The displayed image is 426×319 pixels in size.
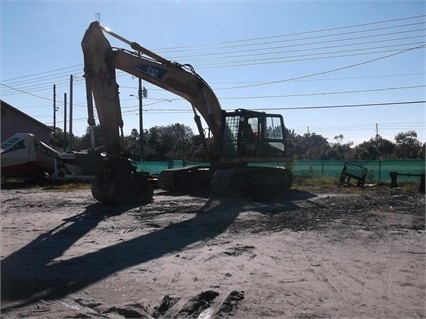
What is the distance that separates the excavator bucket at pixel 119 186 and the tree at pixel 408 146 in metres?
47.4

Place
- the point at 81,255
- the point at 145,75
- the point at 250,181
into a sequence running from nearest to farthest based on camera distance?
the point at 81,255 < the point at 145,75 < the point at 250,181

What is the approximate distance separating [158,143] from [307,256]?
2670 inches

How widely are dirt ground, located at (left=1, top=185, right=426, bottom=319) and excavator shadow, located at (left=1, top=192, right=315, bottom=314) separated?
19 mm

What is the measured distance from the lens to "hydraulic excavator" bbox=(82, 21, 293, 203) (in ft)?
47.7

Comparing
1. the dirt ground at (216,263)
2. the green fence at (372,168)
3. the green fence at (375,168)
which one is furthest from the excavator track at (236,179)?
the green fence at (375,168)

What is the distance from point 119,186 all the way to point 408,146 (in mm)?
64041

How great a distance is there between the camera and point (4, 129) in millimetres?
46438

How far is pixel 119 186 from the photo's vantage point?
1432 cm

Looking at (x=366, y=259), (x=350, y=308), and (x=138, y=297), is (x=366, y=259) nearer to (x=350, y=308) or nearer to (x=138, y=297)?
(x=350, y=308)

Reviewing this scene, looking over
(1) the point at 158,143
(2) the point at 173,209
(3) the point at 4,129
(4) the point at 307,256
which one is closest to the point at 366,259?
(4) the point at 307,256

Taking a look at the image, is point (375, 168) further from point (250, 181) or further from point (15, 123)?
point (15, 123)

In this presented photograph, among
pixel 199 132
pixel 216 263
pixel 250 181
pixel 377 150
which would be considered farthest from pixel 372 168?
pixel 377 150

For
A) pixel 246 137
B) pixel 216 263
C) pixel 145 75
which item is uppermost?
pixel 145 75

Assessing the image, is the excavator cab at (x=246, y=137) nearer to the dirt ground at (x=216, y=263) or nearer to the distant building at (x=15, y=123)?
the dirt ground at (x=216, y=263)
